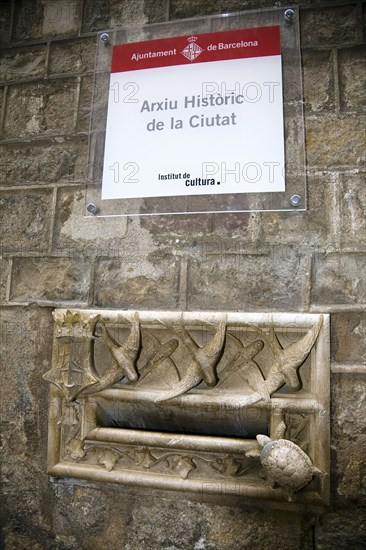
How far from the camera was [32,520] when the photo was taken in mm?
1589

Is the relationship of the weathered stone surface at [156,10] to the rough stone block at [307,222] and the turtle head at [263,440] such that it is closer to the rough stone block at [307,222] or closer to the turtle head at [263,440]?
the rough stone block at [307,222]

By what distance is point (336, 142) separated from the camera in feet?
5.11

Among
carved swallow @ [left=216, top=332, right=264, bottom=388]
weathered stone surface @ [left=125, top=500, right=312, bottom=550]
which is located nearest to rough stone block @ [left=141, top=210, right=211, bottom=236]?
carved swallow @ [left=216, top=332, right=264, bottom=388]

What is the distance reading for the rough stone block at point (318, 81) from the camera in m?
1.59

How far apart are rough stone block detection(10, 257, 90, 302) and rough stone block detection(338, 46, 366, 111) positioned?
1.15 m

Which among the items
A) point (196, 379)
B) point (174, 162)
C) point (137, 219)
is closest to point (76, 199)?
point (137, 219)

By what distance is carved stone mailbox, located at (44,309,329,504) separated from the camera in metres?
1.38

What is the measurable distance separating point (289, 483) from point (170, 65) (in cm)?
156

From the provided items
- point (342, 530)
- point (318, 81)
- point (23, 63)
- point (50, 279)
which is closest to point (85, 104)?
point (23, 63)

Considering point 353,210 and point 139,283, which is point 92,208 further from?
point 353,210

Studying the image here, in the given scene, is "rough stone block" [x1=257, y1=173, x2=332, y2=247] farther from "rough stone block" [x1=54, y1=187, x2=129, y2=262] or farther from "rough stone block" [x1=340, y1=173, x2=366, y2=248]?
"rough stone block" [x1=54, y1=187, x2=129, y2=262]

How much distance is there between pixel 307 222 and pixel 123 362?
2.65 feet

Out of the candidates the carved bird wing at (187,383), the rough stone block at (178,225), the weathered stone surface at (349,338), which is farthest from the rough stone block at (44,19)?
the weathered stone surface at (349,338)

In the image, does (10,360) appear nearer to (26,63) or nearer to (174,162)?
(174,162)
